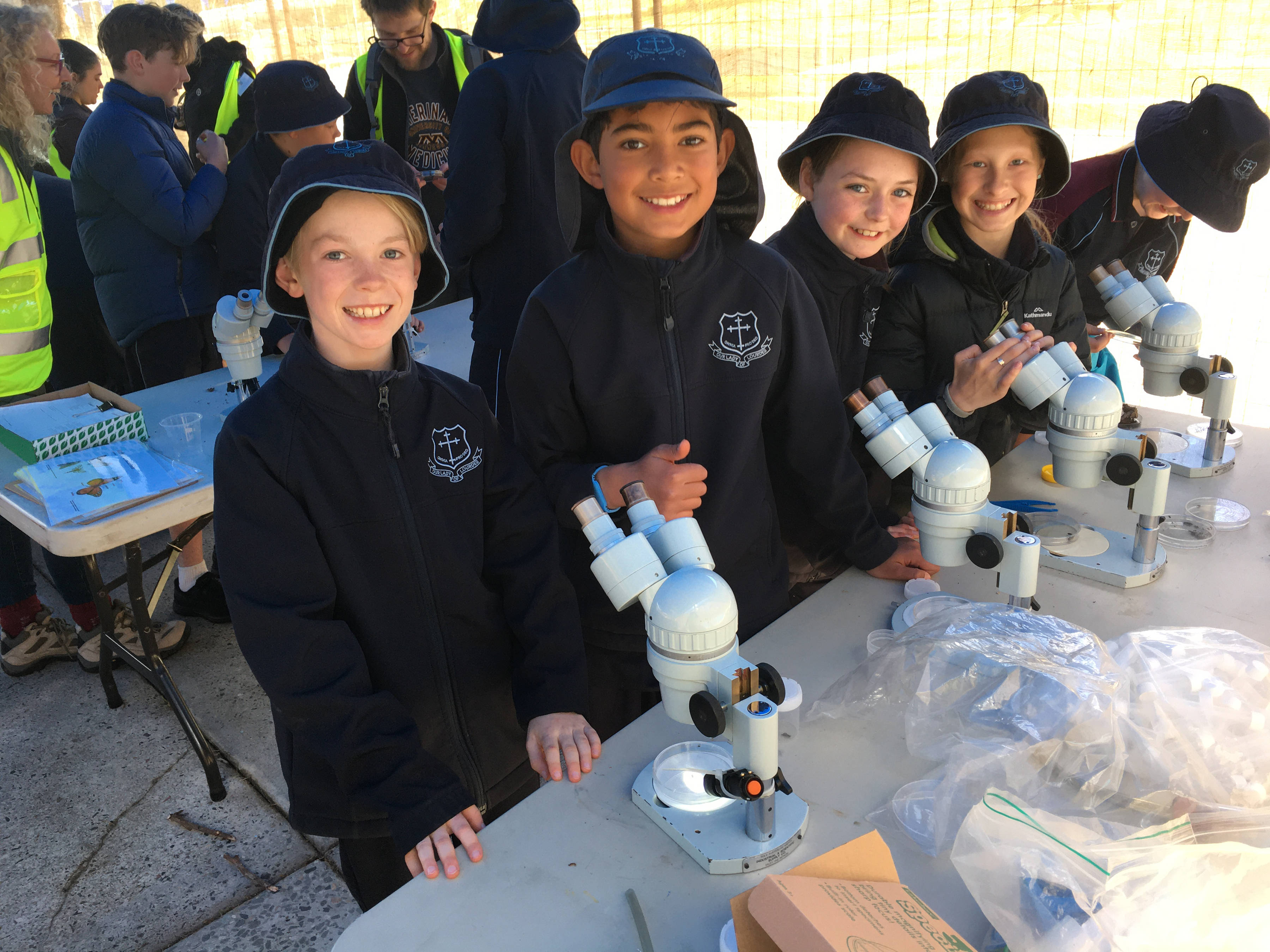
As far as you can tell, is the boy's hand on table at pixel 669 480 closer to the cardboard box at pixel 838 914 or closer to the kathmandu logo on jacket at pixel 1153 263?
the cardboard box at pixel 838 914

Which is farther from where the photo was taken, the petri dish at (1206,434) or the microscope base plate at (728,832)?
the petri dish at (1206,434)

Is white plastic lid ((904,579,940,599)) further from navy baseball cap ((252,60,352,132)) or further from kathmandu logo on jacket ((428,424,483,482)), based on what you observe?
navy baseball cap ((252,60,352,132))

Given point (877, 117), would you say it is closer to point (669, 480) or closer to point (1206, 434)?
point (669, 480)

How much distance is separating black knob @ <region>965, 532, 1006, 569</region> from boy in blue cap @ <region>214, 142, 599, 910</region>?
0.62 meters

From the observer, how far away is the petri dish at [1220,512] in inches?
67.2

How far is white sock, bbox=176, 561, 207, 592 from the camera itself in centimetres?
318

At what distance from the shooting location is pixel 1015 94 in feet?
5.96

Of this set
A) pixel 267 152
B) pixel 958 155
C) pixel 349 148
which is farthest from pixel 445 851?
pixel 267 152

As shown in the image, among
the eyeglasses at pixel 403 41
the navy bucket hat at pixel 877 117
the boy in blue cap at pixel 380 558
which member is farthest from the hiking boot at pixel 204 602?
the navy bucket hat at pixel 877 117

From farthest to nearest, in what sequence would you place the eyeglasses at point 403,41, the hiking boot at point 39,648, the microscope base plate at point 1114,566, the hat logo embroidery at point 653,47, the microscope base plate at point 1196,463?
the eyeglasses at point 403,41 < the hiking boot at point 39,648 < the microscope base plate at point 1196,463 < the microscope base plate at point 1114,566 < the hat logo embroidery at point 653,47

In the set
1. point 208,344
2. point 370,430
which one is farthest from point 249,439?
point 208,344

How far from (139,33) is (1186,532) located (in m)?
3.42

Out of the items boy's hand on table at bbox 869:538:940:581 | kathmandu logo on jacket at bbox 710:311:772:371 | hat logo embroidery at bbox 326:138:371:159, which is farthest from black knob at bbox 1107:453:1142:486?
hat logo embroidery at bbox 326:138:371:159

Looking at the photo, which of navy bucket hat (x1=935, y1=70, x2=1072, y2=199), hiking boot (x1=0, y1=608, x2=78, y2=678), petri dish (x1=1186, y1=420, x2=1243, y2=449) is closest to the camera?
navy bucket hat (x1=935, y1=70, x2=1072, y2=199)
